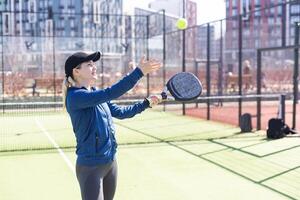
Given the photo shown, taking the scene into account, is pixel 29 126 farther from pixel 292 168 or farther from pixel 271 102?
pixel 271 102

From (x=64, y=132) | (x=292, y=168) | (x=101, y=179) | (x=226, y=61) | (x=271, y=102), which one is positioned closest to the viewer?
(x=101, y=179)

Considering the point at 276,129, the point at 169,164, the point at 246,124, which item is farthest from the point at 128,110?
the point at 246,124

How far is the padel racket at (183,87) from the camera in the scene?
14.6 feet

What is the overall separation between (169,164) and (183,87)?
14.8 feet

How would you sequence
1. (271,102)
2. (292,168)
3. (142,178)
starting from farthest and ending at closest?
(271,102) < (292,168) < (142,178)

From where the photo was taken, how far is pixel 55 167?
8703 mm

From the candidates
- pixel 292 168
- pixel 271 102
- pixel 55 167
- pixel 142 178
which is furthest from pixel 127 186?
pixel 271 102

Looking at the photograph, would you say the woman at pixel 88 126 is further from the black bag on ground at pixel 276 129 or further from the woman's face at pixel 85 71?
the black bag on ground at pixel 276 129

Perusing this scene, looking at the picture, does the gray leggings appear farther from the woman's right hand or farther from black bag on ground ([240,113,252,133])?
black bag on ground ([240,113,252,133])

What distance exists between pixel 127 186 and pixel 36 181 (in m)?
1.40

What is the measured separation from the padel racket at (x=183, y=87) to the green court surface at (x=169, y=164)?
243cm

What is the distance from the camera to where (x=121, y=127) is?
578 inches

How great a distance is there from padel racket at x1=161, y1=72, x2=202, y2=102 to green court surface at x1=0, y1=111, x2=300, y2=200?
7.97 ft

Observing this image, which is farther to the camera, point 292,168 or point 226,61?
point 226,61
